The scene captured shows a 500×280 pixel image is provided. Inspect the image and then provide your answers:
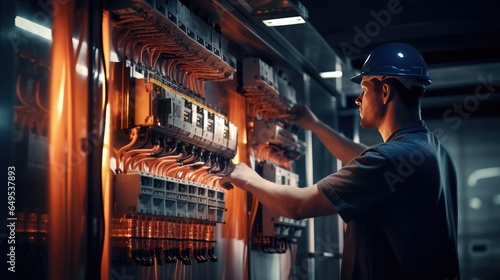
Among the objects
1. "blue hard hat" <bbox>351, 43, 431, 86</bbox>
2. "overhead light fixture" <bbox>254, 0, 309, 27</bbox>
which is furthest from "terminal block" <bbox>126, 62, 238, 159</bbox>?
"blue hard hat" <bbox>351, 43, 431, 86</bbox>

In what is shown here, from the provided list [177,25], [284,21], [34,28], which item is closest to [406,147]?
[177,25]

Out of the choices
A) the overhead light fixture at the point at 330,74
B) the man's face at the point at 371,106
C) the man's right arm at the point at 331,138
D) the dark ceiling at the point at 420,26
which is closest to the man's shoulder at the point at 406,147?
the man's face at the point at 371,106

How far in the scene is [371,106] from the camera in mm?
2688

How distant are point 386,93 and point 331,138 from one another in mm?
986

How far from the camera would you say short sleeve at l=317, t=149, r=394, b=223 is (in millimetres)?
2367

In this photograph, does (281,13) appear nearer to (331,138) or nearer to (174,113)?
(331,138)

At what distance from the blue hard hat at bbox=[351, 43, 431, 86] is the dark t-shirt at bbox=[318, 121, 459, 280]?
0.31 metres

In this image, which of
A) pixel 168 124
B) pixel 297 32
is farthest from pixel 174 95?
pixel 297 32

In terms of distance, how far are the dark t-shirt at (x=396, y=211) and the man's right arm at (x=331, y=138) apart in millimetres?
1046

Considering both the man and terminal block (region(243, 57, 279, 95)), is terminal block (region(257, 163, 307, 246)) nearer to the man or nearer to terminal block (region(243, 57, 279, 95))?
terminal block (region(243, 57, 279, 95))

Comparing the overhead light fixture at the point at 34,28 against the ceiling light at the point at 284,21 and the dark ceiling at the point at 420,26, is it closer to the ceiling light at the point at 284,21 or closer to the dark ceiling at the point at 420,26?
the ceiling light at the point at 284,21

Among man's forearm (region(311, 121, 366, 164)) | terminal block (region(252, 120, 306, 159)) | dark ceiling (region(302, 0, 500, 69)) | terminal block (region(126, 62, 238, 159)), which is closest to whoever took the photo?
terminal block (region(126, 62, 238, 159))

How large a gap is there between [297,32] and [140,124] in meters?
1.65

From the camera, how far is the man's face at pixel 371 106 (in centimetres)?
267
